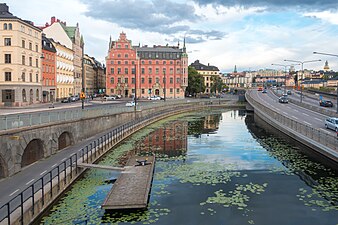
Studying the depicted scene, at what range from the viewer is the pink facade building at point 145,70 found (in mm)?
125569

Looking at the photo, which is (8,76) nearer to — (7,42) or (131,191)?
(7,42)

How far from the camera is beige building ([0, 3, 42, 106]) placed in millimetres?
60500

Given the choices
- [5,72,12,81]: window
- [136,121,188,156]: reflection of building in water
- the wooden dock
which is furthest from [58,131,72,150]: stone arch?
[5,72,12,81]: window

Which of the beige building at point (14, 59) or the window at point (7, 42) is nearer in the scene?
the beige building at point (14, 59)

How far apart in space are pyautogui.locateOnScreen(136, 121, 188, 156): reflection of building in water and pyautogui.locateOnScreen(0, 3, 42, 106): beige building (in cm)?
2844

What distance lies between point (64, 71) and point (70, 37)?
1583 centimetres

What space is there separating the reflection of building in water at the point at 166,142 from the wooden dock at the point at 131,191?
10523mm

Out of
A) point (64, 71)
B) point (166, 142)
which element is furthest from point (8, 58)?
point (166, 142)

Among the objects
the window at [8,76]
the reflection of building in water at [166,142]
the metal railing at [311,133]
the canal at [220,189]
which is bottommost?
the canal at [220,189]

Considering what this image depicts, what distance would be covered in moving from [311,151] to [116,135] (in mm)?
21686

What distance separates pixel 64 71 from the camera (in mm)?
96062

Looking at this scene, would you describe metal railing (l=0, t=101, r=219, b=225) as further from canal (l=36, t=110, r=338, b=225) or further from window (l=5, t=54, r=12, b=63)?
window (l=5, t=54, r=12, b=63)

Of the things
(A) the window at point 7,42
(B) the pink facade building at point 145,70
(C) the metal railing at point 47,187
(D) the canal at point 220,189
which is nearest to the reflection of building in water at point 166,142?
(D) the canal at point 220,189

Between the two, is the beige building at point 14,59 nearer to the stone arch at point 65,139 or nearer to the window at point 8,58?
the window at point 8,58
